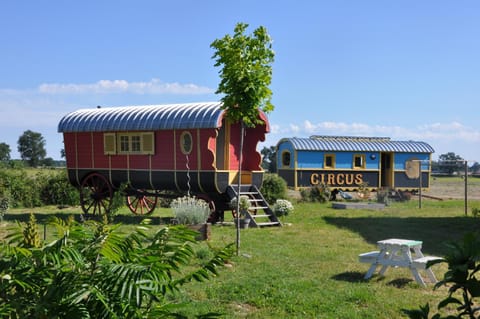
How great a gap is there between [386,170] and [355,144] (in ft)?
7.82

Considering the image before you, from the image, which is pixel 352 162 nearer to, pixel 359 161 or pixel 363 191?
pixel 359 161

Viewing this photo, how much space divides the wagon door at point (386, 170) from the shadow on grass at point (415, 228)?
9.76 m

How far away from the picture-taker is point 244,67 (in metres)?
9.70

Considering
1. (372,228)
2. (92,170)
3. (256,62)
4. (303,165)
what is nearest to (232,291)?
(256,62)

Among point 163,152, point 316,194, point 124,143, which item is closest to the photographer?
point 163,152

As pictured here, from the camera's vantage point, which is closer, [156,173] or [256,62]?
[256,62]

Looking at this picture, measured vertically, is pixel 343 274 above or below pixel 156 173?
below

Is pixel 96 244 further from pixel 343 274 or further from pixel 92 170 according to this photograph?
pixel 92 170

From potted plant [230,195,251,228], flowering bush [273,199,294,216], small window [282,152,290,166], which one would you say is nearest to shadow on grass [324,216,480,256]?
flowering bush [273,199,294,216]

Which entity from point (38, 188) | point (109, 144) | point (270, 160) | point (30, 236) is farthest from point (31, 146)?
point (30, 236)

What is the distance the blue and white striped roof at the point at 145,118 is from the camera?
14.3m

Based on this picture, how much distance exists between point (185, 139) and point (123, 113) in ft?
9.18

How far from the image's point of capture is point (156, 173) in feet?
50.4

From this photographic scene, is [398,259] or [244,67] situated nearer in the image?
[398,259]
